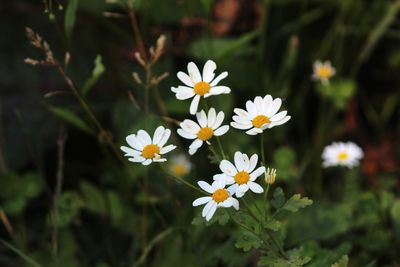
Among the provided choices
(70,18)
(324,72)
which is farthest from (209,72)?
(324,72)

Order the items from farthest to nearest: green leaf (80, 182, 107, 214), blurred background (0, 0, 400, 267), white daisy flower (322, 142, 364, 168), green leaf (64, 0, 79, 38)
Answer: white daisy flower (322, 142, 364, 168)
green leaf (80, 182, 107, 214)
blurred background (0, 0, 400, 267)
green leaf (64, 0, 79, 38)

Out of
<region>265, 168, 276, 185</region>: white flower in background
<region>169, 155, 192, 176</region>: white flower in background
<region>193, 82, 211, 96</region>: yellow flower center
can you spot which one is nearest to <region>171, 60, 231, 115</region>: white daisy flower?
<region>193, 82, 211, 96</region>: yellow flower center

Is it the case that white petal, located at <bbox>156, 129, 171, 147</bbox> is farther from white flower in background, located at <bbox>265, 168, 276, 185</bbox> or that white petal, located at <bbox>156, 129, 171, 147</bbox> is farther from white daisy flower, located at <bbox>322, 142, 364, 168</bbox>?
white daisy flower, located at <bbox>322, 142, 364, 168</bbox>

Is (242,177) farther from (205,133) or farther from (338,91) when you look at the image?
(338,91)

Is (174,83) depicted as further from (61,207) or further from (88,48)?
(61,207)

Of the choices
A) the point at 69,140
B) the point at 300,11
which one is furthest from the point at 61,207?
the point at 300,11

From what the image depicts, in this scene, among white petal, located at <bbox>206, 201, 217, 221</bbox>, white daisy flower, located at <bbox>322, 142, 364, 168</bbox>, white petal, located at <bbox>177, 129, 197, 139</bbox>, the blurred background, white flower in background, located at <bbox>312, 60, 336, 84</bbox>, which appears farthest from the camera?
white flower in background, located at <bbox>312, 60, 336, 84</bbox>

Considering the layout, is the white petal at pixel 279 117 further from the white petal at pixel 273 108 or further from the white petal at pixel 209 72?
the white petal at pixel 209 72
